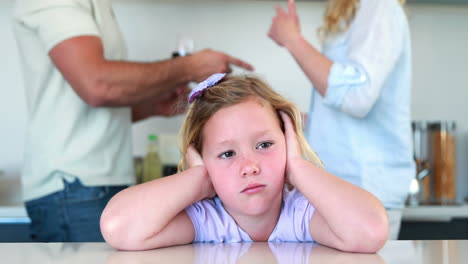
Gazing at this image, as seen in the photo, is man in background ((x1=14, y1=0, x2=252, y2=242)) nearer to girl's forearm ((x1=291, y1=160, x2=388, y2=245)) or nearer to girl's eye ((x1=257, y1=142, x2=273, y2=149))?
girl's eye ((x1=257, y1=142, x2=273, y2=149))

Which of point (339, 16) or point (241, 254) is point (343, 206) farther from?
point (339, 16)

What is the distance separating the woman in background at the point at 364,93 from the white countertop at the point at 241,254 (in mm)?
546

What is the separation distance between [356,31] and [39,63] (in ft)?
2.54

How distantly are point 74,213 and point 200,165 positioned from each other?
47 cm

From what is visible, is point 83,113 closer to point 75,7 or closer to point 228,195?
point 75,7

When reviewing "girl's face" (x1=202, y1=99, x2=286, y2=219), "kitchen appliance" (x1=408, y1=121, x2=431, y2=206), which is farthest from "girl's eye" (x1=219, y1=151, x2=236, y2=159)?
"kitchen appliance" (x1=408, y1=121, x2=431, y2=206)

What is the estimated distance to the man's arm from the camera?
134cm

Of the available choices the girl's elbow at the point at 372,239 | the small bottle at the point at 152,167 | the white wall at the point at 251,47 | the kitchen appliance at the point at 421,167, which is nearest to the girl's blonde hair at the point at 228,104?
the girl's elbow at the point at 372,239

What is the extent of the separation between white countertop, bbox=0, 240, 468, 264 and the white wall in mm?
1436

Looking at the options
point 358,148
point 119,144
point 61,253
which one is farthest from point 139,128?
point 61,253

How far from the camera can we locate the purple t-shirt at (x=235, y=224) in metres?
0.97

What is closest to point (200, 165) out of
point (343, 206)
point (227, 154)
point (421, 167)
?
point (227, 154)

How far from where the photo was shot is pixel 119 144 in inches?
57.5

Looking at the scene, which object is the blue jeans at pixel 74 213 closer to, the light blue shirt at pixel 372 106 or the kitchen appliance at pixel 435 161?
the light blue shirt at pixel 372 106
